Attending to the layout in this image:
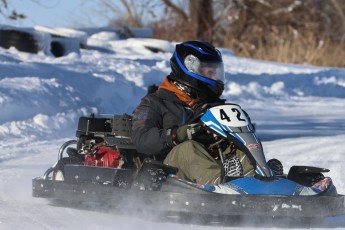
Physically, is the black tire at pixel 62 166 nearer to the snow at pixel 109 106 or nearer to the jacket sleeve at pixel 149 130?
the snow at pixel 109 106

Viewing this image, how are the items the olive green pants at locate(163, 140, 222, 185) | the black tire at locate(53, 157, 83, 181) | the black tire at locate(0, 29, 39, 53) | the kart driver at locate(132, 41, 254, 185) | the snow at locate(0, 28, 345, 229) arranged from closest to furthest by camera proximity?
the olive green pants at locate(163, 140, 222, 185), the kart driver at locate(132, 41, 254, 185), the snow at locate(0, 28, 345, 229), the black tire at locate(53, 157, 83, 181), the black tire at locate(0, 29, 39, 53)

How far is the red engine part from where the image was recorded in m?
6.72

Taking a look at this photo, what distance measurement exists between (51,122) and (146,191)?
5797 millimetres

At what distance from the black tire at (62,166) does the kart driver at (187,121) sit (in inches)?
27.1

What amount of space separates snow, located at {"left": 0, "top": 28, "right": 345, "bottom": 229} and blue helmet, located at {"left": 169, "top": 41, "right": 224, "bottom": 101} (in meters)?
1.21

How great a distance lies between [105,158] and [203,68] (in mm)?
971

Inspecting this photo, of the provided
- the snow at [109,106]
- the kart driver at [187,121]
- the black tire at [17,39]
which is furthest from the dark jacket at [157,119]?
the black tire at [17,39]

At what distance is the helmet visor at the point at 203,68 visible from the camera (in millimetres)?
6676

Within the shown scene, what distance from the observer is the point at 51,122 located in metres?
11.5

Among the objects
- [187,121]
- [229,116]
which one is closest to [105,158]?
[187,121]

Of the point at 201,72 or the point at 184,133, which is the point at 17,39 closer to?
the point at 201,72

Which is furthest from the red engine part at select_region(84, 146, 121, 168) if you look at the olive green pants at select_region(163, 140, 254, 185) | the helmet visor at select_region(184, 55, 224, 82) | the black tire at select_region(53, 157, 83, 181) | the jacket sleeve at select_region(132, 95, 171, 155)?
the helmet visor at select_region(184, 55, 224, 82)

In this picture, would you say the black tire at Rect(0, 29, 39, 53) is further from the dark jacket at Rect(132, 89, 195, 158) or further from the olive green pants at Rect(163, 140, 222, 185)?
the olive green pants at Rect(163, 140, 222, 185)

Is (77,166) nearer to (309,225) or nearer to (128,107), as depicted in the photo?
(309,225)
